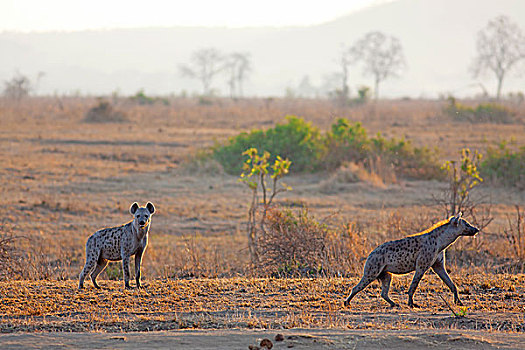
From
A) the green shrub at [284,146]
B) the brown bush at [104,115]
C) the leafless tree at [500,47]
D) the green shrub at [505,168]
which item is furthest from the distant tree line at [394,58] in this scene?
the green shrub at [505,168]

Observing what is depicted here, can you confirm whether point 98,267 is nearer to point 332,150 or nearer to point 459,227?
point 459,227

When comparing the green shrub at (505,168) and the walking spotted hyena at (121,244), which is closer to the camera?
the walking spotted hyena at (121,244)

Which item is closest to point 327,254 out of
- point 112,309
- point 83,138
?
point 112,309

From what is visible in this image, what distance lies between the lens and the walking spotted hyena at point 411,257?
7.80 m

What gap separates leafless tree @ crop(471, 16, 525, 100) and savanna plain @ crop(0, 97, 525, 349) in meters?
43.5

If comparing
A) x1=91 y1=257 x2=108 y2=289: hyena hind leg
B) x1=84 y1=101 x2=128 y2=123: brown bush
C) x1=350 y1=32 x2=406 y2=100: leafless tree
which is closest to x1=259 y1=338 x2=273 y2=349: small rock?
x1=91 y1=257 x2=108 y2=289: hyena hind leg

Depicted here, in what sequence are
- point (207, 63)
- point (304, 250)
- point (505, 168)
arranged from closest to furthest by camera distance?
point (304, 250)
point (505, 168)
point (207, 63)

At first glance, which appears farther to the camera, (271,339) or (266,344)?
→ (271,339)

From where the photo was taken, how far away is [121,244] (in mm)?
8547

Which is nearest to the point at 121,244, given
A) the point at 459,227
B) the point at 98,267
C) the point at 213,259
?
the point at 98,267

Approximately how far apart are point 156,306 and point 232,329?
1442mm

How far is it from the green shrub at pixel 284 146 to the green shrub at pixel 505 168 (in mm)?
5424

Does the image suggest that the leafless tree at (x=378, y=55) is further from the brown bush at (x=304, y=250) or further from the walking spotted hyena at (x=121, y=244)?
the walking spotted hyena at (x=121, y=244)

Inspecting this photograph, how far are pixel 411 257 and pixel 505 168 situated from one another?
585 inches
